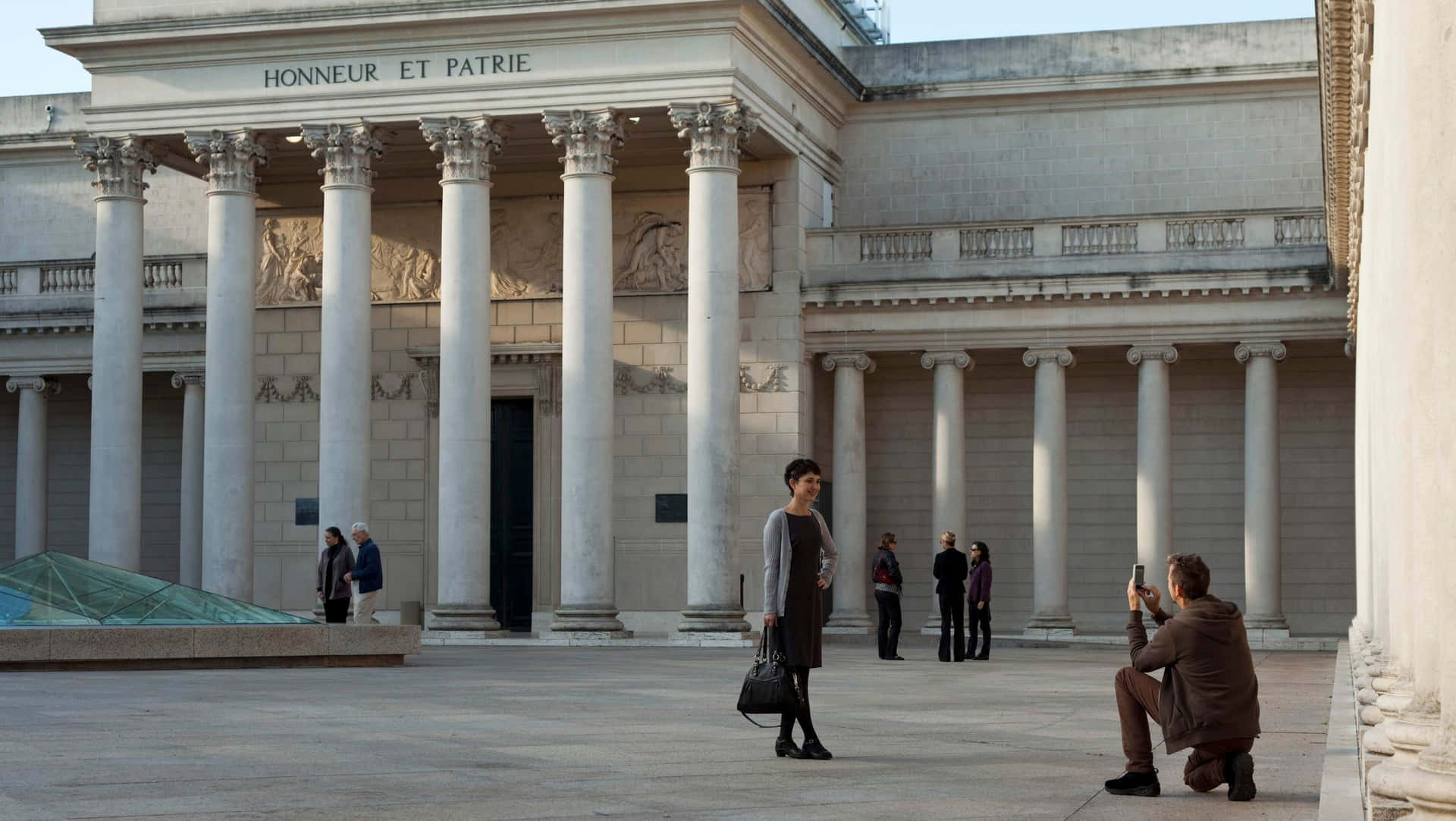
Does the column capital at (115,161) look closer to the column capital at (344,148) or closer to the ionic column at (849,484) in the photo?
the column capital at (344,148)

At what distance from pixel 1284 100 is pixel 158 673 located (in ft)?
91.1

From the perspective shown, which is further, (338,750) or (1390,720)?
(338,750)

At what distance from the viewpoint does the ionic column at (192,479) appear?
144 ft

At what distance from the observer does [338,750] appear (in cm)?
1434

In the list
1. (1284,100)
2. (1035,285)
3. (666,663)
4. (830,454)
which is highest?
(1284,100)

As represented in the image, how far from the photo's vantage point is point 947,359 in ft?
133

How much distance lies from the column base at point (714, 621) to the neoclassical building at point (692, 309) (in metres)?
0.08

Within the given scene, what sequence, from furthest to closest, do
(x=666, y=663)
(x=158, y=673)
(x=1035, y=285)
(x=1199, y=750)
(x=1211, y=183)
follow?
(x=1211, y=183), (x=1035, y=285), (x=666, y=663), (x=158, y=673), (x=1199, y=750)

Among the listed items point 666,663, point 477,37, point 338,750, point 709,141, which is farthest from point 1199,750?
point 477,37

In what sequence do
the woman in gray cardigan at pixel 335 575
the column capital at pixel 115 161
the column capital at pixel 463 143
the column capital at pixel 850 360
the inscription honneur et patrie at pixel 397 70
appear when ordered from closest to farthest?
the woman in gray cardigan at pixel 335 575, the column capital at pixel 463 143, the inscription honneur et patrie at pixel 397 70, the column capital at pixel 115 161, the column capital at pixel 850 360

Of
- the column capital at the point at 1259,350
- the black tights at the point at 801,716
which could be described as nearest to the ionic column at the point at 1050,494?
the column capital at the point at 1259,350

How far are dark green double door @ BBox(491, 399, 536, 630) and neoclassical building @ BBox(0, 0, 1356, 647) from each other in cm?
9

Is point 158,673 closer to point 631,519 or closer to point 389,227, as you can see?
point 631,519

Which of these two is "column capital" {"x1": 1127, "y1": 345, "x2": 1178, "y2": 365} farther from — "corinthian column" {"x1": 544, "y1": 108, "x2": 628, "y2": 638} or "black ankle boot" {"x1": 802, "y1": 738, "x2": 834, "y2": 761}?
"black ankle boot" {"x1": 802, "y1": 738, "x2": 834, "y2": 761}
